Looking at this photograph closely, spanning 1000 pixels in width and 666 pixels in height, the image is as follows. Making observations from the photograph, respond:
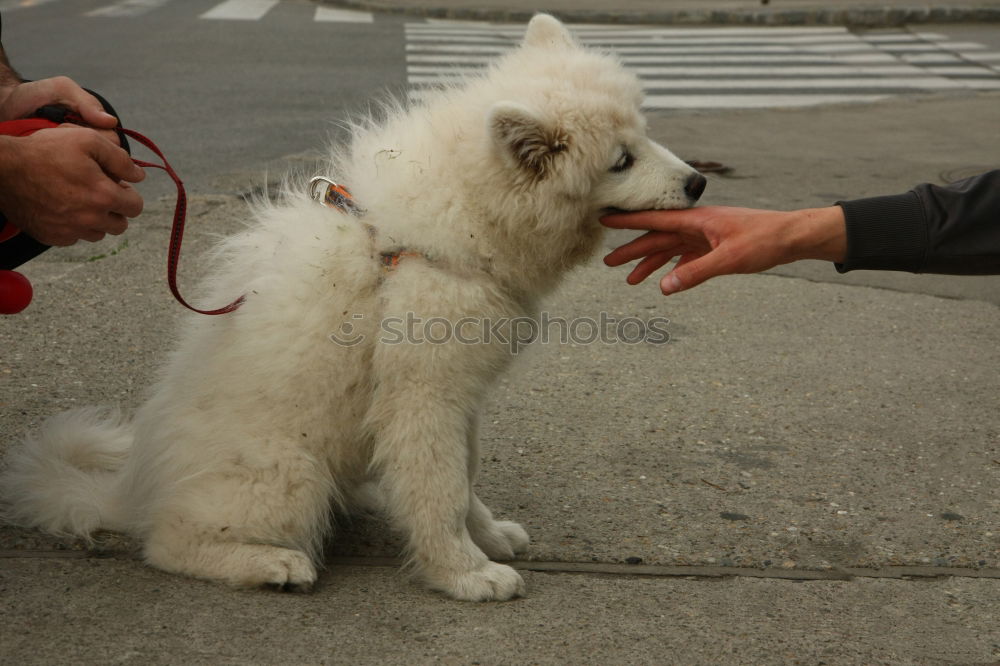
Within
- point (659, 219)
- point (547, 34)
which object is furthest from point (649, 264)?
point (547, 34)

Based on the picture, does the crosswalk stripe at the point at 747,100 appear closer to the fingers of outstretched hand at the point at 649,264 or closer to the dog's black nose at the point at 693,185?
the fingers of outstretched hand at the point at 649,264

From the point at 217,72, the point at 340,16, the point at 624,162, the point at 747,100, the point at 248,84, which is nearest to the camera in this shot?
the point at 624,162

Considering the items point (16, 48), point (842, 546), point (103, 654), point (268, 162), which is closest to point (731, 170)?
point (268, 162)

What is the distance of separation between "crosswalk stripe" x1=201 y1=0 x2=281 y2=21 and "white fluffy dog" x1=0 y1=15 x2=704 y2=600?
13.9 meters

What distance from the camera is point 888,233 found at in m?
2.88

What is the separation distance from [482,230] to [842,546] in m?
1.43

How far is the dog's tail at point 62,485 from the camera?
3.06 m

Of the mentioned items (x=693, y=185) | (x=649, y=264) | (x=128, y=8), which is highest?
(x=693, y=185)

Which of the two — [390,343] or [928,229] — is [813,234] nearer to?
[928,229]

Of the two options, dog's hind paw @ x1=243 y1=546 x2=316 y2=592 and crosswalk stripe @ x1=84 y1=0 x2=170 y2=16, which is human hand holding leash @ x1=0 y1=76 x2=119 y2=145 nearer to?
dog's hind paw @ x1=243 y1=546 x2=316 y2=592

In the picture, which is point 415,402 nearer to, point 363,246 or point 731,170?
point 363,246

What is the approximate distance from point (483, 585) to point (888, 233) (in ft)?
4.78

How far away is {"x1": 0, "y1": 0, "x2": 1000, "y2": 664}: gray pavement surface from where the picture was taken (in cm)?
262

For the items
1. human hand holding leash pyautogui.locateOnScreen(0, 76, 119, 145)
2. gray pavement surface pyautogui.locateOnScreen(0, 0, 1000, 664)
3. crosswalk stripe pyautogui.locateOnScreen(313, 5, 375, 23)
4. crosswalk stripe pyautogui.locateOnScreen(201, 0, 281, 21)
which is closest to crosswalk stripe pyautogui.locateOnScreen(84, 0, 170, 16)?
crosswalk stripe pyautogui.locateOnScreen(201, 0, 281, 21)
